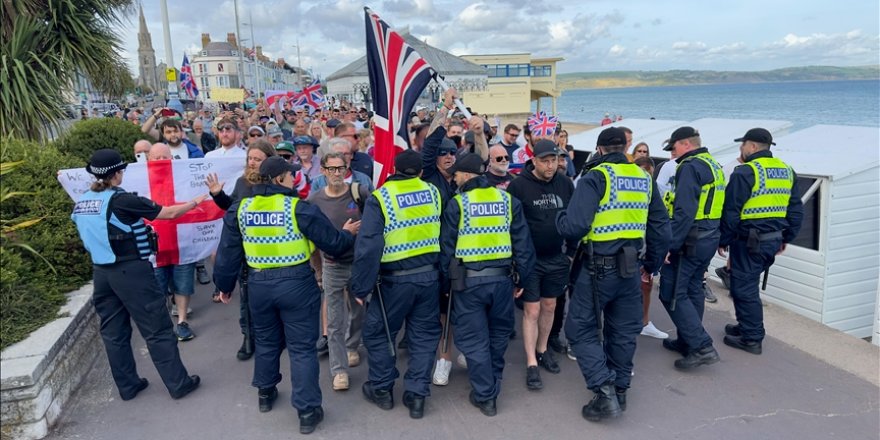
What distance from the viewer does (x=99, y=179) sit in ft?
13.3

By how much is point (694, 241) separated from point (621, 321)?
113 centimetres

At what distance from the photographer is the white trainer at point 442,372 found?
15.3ft

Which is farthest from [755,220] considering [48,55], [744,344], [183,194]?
[48,55]

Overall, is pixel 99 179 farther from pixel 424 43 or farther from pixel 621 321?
pixel 424 43

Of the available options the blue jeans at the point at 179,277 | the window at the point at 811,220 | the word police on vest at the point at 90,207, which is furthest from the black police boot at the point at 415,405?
the window at the point at 811,220

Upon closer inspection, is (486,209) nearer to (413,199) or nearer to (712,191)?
(413,199)

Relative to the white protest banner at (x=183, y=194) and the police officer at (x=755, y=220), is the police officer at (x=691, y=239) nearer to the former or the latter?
the police officer at (x=755, y=220)

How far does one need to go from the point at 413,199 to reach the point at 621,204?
58.3 inches

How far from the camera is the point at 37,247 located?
4902mm

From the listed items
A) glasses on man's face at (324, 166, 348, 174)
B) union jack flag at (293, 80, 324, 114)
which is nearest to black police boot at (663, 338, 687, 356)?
glasses on man's face at (324, 166, 348, 174)

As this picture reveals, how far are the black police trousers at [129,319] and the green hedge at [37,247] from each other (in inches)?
23.0

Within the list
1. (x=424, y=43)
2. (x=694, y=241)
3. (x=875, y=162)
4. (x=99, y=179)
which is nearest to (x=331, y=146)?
(x=99, y=179)

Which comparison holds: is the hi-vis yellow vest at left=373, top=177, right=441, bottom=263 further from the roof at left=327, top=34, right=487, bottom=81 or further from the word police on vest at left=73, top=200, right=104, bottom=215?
the roof at left=327, top=34, right=487, bottom=81

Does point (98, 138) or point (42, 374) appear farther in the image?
point (98, 138)
